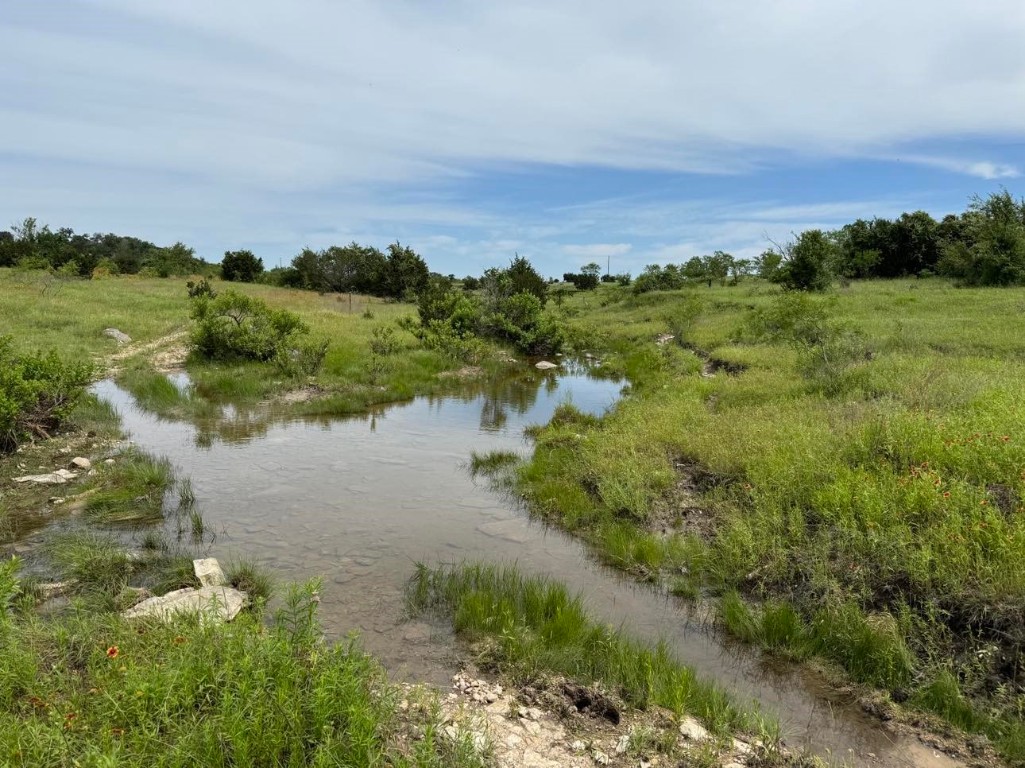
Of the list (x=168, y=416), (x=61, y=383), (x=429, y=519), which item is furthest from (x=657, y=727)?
(x=168, y=416)

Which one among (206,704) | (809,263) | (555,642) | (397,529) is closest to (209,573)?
(397,529)

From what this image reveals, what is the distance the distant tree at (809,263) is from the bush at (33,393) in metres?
39.5

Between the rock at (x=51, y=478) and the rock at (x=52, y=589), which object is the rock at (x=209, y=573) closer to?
the rock at (x=52, y=589)

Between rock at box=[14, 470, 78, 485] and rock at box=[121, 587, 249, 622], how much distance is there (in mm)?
5378

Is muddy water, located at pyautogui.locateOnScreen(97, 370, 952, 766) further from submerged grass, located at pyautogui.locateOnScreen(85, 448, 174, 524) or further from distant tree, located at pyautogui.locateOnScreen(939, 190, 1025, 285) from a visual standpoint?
distant tree, located at pyautogui.locateOnScreen(939, 190, 1025, 285)

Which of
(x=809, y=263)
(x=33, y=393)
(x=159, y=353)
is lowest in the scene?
(x=159, y=353)

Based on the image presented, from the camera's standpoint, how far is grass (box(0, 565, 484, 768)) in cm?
Result: 362

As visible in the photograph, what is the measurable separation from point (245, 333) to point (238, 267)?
165 ft

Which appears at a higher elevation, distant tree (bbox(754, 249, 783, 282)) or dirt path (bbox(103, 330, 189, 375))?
distant tree (bbox(754, 249, 783, 282))

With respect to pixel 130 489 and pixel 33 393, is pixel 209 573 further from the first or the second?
pixel 33 393

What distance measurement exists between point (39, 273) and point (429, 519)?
44214 mm

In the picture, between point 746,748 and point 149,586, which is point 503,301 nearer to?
point 149,586

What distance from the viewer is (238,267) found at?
67125 millimetres

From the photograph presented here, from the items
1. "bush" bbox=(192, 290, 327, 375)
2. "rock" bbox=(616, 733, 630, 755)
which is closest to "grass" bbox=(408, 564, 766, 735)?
"rock" bbox=(616, 733, 630, 755)
